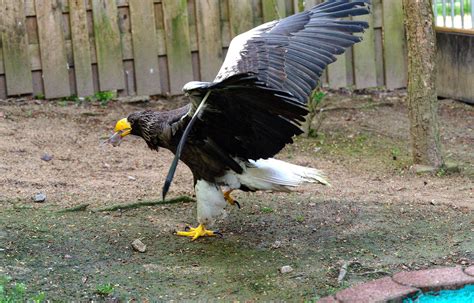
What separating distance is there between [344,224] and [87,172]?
7.48ft

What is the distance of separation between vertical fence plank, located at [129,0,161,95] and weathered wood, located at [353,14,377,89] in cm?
213

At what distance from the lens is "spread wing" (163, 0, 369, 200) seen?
4656mm

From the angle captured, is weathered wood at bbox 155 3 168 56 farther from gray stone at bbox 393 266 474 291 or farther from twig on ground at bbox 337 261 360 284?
gray stone at bbox 393 266 474 291

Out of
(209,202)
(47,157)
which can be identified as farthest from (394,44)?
(209,202)

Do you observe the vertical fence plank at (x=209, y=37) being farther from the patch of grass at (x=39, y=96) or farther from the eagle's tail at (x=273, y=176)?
the eagle's tail at (x=273, y=176)

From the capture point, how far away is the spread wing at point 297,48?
555 cm

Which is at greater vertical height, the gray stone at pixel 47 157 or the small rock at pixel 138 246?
the gray stone at pixel 47 157

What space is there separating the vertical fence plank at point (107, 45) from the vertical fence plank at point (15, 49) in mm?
698

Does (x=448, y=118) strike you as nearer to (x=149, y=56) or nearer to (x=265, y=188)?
(x=149, y=56)

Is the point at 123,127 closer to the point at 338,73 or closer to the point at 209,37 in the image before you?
the point at 209,37

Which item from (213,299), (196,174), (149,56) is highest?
(149,56)

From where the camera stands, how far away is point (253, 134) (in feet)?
16.8

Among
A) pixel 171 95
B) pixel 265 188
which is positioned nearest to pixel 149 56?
pixel 171 95

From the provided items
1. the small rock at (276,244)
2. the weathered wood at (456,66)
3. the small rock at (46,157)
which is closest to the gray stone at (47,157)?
the small rock at (46,157)
